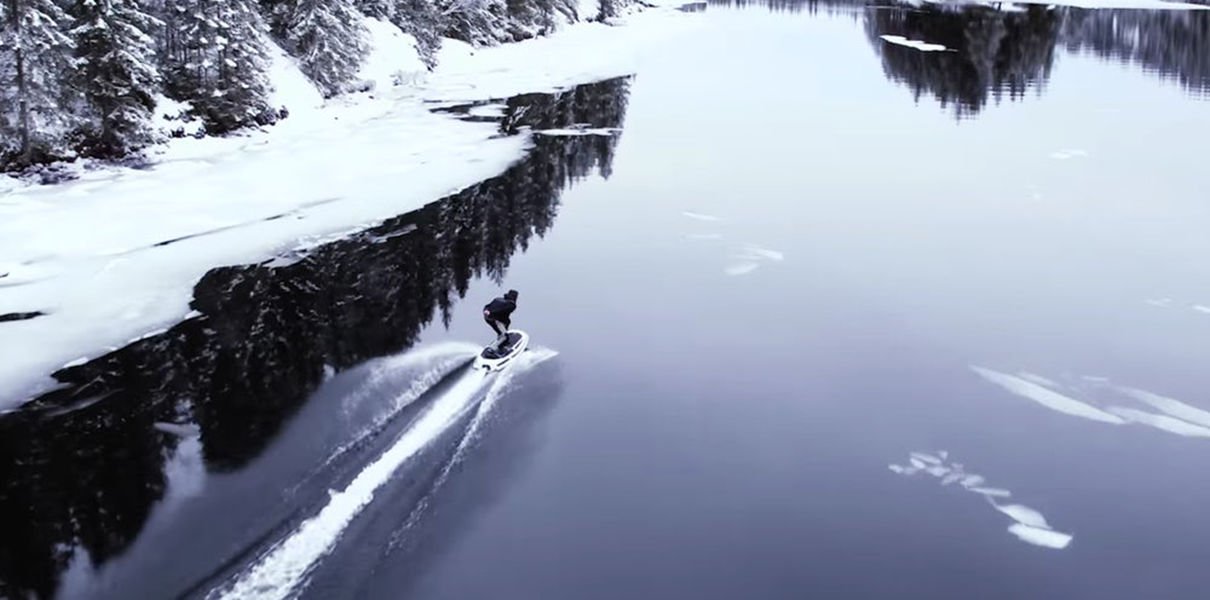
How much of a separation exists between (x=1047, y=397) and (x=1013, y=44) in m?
68.7

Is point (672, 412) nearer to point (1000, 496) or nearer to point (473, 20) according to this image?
point (1000, 496)

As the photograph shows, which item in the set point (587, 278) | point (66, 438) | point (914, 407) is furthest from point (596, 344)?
point (66, 438)

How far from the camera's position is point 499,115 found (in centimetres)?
4212

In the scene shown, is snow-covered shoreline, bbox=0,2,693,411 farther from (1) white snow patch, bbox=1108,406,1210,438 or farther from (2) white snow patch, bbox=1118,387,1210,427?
(2) white snow patch, bbox=1118,387,1210,427

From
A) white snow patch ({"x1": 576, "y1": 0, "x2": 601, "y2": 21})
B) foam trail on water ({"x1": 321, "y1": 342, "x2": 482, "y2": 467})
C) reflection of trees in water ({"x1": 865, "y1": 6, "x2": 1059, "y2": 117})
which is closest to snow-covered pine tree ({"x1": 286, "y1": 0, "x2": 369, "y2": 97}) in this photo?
foam trail on water ({"x1": 321, "y1": 342, "x2": 482, "y2": 467})

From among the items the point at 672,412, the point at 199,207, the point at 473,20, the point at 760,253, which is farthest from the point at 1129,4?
the point at 672,412

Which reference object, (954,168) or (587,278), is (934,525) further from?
(954,168)

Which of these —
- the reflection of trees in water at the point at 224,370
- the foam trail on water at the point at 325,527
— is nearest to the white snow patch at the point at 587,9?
the reflection of trees in water at the point at 224,370

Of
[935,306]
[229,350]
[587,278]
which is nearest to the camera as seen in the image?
[229,350]

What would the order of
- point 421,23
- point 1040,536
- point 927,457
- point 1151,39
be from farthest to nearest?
point 1151,39 < point 421,23 < point 927,457 < point 1040,536

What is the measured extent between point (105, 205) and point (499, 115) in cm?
1954

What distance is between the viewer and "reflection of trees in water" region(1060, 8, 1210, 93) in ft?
212

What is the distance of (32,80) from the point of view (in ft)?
88.8

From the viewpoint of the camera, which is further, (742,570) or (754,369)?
(754,369)
